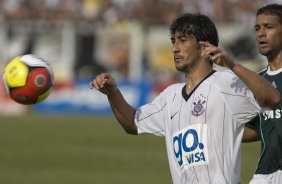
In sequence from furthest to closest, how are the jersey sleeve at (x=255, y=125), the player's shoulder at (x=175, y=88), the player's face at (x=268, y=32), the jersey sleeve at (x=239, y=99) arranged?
1. the jersey sleeve at (x=255, y=125)
2. the player's shoulder at (x=175, y=88)
3. the player's face at (x=268, y=32)
4. the jersey sleeve at (x=239, y=99)

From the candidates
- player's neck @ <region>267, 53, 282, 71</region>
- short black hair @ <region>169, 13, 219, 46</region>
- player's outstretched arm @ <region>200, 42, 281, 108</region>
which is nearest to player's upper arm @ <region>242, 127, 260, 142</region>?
player's neck @ <region>267, 53, 282, 71</region>

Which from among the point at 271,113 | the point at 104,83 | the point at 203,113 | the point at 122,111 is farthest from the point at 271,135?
the point at 104,83

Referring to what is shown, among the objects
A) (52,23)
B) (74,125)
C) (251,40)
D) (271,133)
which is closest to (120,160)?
(74,125)

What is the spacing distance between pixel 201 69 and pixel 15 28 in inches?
1615

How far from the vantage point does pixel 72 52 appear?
4459 cm

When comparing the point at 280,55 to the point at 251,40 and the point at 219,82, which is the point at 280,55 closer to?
the point at 219,82

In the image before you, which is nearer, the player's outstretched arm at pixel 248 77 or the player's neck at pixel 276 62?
the player's outstretched arm at pixel 248 77

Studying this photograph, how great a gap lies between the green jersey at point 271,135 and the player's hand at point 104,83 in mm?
1334

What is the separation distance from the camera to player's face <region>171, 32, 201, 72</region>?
6.40 meters

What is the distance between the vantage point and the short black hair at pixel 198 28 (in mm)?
6469

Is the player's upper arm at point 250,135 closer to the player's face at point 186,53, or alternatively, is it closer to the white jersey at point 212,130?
the white jersey at point 212,130

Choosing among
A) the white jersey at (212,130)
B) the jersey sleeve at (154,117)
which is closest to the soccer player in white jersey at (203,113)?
the white jersey at (212,130)

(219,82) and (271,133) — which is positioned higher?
(219,82)

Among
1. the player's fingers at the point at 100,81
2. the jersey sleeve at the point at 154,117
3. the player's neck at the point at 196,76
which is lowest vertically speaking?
the jersey sleeve at the point at 154,117
